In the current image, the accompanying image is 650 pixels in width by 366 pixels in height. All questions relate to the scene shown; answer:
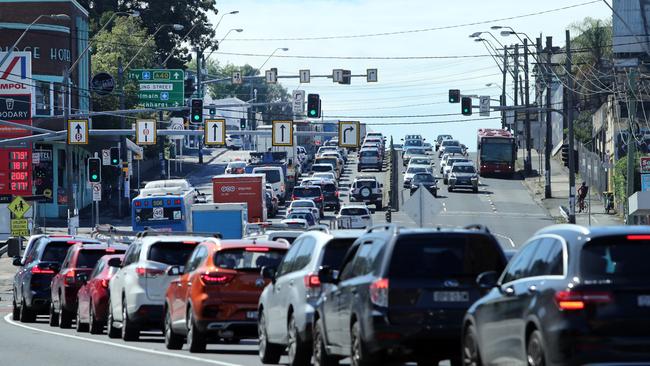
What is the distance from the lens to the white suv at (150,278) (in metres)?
24.9

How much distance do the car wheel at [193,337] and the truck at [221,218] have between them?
32524 millimetres

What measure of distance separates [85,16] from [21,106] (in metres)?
21.4

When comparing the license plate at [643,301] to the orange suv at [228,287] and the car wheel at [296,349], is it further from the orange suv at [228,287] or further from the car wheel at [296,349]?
the orange suv at [228,287]

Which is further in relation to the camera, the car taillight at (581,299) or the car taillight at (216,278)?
the car taillight at (216,278)

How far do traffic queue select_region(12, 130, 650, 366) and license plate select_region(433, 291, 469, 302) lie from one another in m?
0.01

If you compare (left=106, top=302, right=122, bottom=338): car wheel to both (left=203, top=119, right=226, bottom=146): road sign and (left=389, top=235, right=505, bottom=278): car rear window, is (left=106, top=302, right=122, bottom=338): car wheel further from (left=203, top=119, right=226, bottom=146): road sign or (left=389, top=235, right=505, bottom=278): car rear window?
(left=203, top=119, right=226, bottom=146): road sign

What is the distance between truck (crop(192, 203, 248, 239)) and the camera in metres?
55.1

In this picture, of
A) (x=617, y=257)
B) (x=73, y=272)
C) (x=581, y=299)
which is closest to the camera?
(x=581, y=299)

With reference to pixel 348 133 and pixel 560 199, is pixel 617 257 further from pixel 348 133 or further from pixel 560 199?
pixel 560 199

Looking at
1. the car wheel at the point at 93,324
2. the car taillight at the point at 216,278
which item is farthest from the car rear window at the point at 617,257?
the car wheel at the point at 93,324

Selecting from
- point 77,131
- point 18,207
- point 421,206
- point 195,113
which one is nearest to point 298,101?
point 195,113

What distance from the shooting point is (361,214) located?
67.6 m

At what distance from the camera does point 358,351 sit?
632 inches

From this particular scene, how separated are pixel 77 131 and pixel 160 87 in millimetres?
25818
